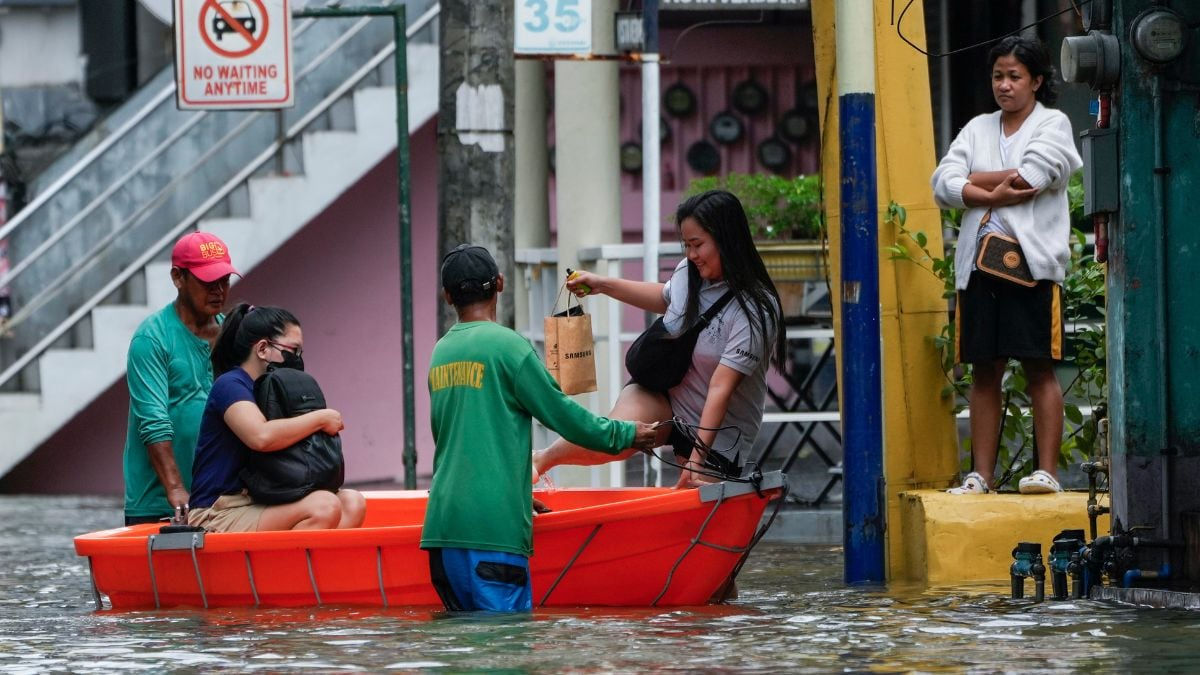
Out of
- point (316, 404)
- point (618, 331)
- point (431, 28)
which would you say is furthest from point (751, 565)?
point (431, 28)

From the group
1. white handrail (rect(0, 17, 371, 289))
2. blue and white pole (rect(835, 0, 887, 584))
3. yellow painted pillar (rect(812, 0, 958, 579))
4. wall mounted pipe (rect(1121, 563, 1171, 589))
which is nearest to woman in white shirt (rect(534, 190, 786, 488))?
blue and white pole (rect(835, 0, 887, 584))

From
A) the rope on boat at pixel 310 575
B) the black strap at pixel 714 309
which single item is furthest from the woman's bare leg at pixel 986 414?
the rope on boat at pixel 310 575

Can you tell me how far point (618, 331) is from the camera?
1266cm

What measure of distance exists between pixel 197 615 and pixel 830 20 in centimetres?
402

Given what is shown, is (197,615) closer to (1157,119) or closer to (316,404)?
(316,404)

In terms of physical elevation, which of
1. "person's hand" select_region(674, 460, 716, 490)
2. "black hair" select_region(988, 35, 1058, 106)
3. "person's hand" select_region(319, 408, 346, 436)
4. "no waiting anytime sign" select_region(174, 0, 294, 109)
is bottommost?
"person's hand" select_region(674, 460, 716, 490)

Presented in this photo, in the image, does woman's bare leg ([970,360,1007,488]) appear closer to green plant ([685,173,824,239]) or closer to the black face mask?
the black face mask

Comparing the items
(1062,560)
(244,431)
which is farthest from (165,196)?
(1062,560)

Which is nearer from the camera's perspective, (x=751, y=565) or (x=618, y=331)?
(x=751, y=565)

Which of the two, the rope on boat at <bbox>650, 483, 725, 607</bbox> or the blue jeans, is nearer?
the blue jeans

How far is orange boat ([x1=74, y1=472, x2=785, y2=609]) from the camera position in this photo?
27.7 feet

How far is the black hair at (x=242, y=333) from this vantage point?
8.84 m

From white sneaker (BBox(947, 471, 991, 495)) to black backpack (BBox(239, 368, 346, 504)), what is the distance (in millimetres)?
2756

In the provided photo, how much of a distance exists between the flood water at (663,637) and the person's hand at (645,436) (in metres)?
0.67
